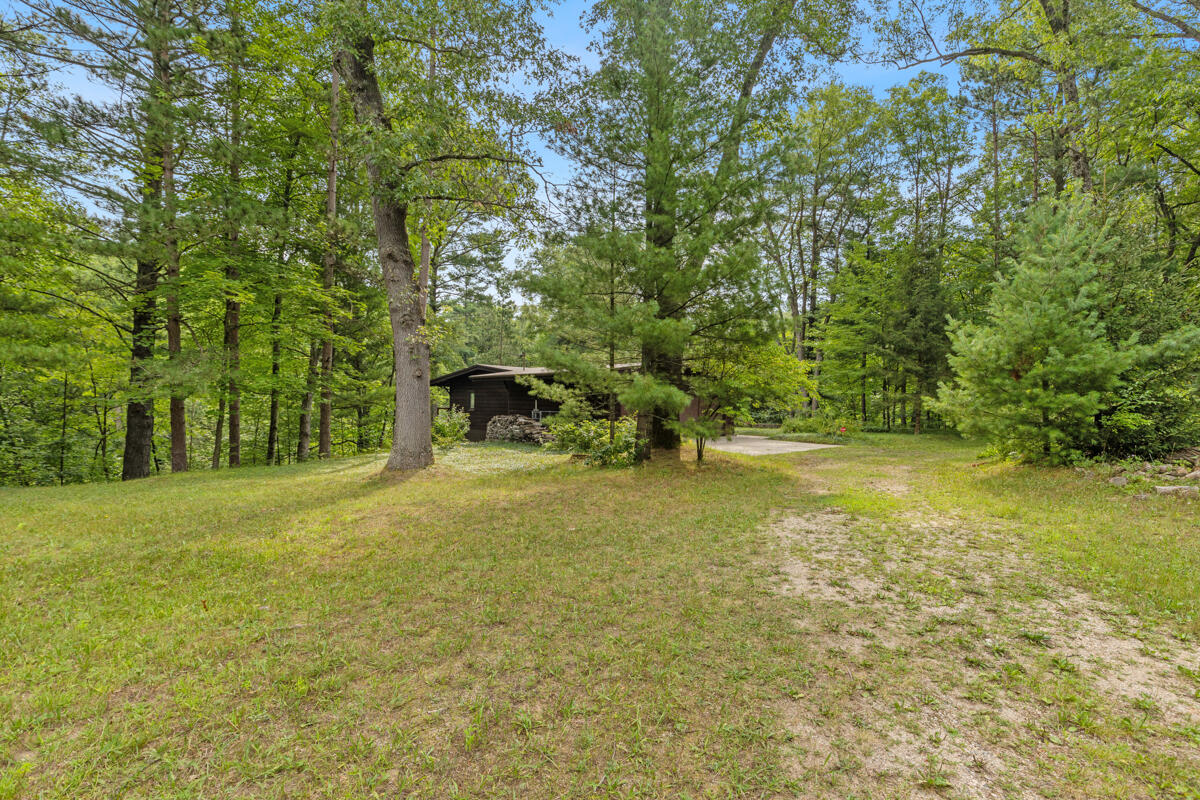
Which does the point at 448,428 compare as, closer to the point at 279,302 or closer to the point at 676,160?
the point at 279,302

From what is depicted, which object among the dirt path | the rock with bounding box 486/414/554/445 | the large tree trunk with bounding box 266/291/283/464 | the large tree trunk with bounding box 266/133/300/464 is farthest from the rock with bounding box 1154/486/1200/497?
the large tree trunk with bounding box 266/291/283/464

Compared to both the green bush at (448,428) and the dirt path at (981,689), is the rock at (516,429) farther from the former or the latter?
the dirt path at (981,689)

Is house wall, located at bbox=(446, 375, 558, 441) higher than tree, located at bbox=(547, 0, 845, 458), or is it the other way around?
tree, located at bbox=(547, 0, 845, 458)

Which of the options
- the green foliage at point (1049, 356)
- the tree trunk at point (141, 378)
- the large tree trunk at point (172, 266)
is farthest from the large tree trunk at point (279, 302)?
the green foliage at point (1049, 356)

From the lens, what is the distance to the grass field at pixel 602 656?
5.95 feet

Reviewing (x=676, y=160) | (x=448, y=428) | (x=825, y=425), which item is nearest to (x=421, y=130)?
(x=676, y=160)

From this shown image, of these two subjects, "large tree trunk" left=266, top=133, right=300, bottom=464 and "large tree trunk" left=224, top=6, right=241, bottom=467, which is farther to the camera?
"large tree trunk" left=266, top=133, right=300, bottom=464

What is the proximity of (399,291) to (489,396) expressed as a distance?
9.91 m

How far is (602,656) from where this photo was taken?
8.66ft

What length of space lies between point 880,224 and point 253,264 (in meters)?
25.4

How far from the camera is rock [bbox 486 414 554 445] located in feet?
51.6

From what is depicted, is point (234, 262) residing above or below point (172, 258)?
above

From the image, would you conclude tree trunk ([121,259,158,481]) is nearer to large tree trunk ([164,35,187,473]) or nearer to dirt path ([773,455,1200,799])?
large tree trunk ([164,35,187,473])

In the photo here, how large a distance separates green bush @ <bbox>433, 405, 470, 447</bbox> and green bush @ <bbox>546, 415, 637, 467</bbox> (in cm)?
369
